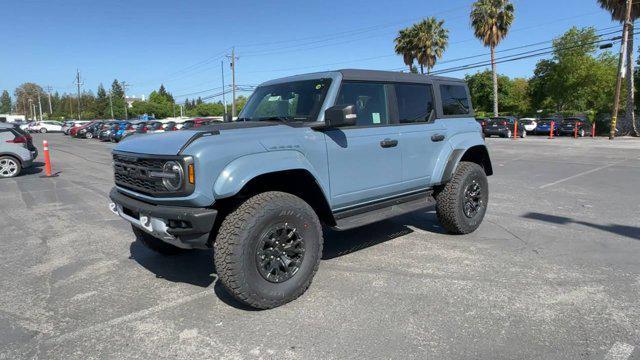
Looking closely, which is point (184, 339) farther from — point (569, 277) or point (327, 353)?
point (569, 277)

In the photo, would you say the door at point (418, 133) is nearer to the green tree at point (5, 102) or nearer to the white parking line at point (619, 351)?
the white parking line at point (619, 351)

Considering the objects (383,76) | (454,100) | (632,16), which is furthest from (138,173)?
(632,16)

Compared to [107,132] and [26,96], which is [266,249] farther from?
[26,96]

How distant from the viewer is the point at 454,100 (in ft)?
19.6

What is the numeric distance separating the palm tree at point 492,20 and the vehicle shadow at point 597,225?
3311 cm

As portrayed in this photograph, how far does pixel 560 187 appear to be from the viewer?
9797 mm

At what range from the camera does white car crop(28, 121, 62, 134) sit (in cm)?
5472

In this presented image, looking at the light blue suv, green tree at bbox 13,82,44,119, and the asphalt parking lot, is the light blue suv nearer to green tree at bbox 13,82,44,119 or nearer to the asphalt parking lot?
the asphalt parking lot

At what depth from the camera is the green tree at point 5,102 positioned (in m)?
160

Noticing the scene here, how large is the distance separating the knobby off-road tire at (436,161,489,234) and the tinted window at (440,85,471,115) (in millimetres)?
704

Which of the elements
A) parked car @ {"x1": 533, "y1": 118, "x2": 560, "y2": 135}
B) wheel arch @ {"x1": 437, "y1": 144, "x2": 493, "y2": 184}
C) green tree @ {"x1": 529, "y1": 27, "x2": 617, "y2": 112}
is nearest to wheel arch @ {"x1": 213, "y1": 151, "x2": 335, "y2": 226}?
wheel arch @ {"x1": 437, "y1": 144, "x2": 493, "y2": 184}

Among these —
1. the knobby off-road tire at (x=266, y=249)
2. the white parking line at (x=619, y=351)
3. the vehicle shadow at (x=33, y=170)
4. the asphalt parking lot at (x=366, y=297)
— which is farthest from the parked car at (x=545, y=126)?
the knobby off-road tire at (x=266, y=249)

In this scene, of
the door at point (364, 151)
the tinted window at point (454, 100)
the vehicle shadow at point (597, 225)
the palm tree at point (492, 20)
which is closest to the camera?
the door at point (364, 151)

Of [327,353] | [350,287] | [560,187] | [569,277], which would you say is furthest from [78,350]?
[560,187]
